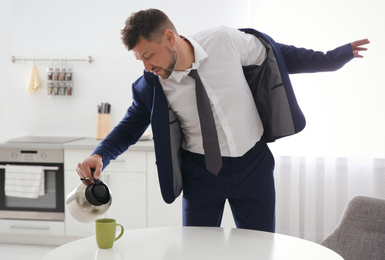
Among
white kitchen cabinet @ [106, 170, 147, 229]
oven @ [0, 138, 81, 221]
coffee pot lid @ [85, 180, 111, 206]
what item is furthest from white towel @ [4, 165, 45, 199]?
coffee pot lid @ [85, 180, 111, 206]

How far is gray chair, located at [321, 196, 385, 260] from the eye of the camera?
1982 millimetres

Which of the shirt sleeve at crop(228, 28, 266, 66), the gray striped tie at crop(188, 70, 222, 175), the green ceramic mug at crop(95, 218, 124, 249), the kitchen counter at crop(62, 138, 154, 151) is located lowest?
the green ceramic mug at crop(95, 218, 124, 249)

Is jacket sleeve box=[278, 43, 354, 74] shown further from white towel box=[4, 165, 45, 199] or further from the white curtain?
white towel box=[4, 165, 45, 199]

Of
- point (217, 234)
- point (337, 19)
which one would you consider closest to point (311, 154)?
point (337, 19)

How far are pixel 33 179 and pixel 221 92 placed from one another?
235cm

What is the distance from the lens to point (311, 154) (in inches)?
151

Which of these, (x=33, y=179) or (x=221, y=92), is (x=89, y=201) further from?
(x=33, y=179)

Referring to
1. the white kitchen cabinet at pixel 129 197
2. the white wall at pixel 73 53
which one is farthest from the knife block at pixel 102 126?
the white kitchen cabinet at pixel 129 197

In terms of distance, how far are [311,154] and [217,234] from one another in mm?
2360

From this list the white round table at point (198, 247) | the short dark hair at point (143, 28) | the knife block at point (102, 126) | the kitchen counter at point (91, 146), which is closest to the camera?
the white round table at point (198, 247)

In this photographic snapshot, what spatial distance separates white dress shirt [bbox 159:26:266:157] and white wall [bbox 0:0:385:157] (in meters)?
1.96

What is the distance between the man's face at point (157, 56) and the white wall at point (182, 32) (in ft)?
7.17

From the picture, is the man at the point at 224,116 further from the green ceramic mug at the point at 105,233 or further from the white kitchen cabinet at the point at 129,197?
the white kitchen cabinet at the point at 129,197

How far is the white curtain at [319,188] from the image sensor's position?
3.76 m
